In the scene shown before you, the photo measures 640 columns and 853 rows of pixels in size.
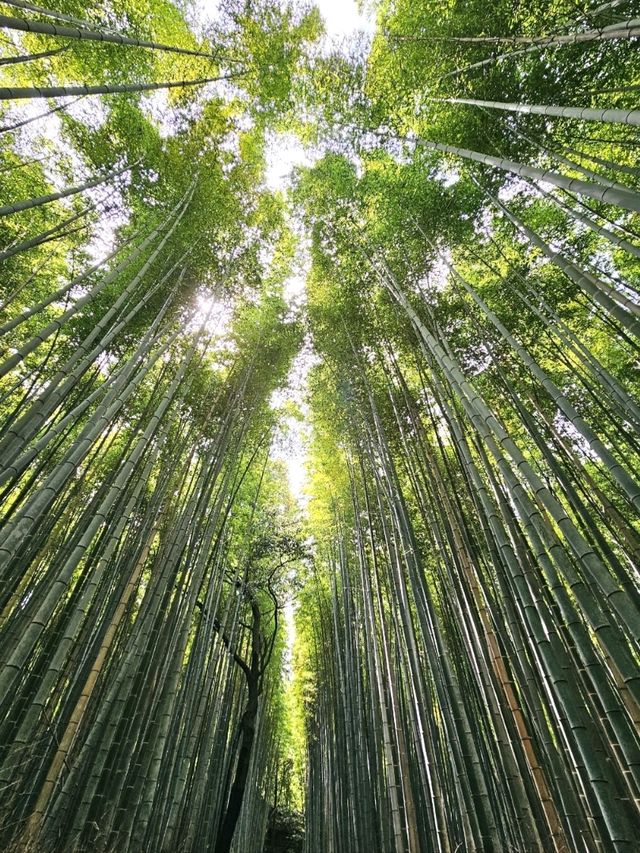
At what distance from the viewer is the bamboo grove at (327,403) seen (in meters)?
2.28

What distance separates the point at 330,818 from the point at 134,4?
384 inches

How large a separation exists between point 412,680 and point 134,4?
661cm

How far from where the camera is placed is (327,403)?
6074 mm

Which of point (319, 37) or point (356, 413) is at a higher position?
point (319, 37)

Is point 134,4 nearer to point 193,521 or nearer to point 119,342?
point 119,342

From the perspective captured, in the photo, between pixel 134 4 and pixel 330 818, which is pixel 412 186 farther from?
pixel 330 818

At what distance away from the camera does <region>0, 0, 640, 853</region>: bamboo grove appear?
228 cm

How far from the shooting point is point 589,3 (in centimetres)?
323

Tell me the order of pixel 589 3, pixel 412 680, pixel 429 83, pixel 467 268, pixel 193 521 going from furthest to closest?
1. pixel 467 268
2. pixel 429 83
3. pixel 193 521
4. pixel 589 3
5. pixel 412 680

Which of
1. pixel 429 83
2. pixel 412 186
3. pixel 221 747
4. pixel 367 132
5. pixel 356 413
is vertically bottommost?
pixel 221 747

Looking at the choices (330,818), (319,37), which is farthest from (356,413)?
(330,818)

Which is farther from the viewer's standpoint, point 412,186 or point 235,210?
point 235,210

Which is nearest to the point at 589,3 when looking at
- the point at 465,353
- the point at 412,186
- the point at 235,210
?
the point at 412,186

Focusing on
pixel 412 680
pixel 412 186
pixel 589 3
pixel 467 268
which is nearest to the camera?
pixel 412 680
